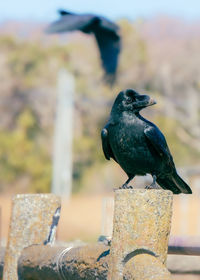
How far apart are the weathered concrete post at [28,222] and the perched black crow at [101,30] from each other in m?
3.58

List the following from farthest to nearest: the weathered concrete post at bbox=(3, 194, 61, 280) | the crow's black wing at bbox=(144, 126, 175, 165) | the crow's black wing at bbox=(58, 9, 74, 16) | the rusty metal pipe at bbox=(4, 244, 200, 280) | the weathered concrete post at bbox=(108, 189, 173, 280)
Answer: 1. the crow's black wing at bbox=(58, 9, 74, 16)
2. the weathered concrete post at bbox=(3, 194, 61, 280)
3. the crow's black wing at bbox=(144, 126, 175, 165)
4. the rusty metal pipe at bbox=(4, 244, 200, 280)
5. the weathered concrete post at bbox=(108, 189, 173, 280)

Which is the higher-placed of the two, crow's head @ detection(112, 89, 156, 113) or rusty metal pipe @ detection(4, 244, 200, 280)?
crow's head @ detection(112, 89, 156, 113)

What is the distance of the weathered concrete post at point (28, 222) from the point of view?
4.59 meters

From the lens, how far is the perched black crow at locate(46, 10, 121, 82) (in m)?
7.92

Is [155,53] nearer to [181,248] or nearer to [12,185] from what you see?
[12,185]

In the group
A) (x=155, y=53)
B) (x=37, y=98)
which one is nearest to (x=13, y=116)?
(x=37, y=98)

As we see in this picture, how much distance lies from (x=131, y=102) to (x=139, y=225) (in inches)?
36.2

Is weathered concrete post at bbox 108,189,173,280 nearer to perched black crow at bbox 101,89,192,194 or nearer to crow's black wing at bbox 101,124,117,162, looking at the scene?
perched black crow at bbox 101,89,192,194

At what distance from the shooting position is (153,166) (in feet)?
12.7

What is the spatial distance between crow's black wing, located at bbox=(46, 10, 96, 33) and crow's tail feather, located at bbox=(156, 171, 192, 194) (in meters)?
4.01

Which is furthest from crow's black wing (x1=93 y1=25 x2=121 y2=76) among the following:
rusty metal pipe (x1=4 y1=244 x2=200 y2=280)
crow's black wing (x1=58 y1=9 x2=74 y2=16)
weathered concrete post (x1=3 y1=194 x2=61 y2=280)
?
rusty metal pipe (x1=4 y1=244 x2=200 y2=280)

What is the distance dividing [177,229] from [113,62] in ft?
21.1

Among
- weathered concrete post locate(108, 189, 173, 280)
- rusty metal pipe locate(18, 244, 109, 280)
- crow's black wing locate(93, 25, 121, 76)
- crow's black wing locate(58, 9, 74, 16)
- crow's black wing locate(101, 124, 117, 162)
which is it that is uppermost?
crow's black wing locate(58, 9, 74, 16)

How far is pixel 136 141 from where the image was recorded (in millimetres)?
3828
